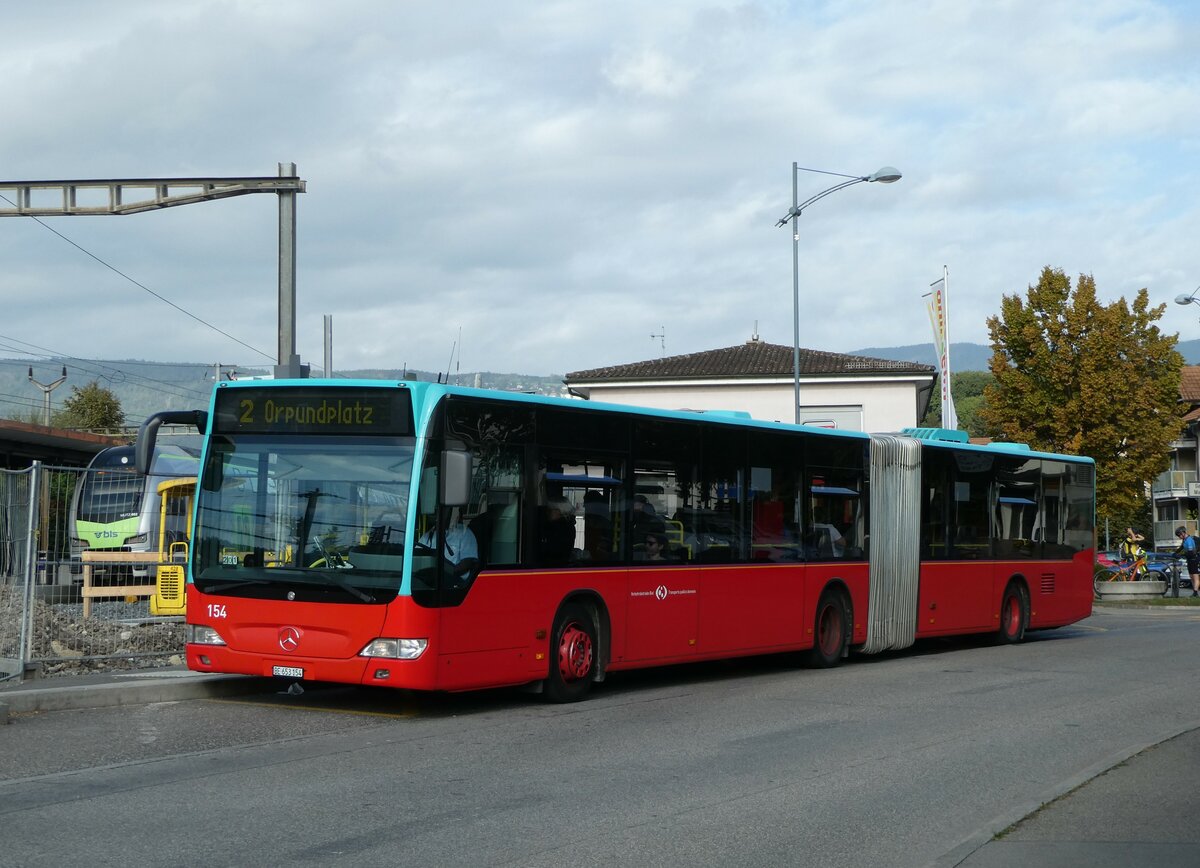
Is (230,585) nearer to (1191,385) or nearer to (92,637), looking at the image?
(92,637)

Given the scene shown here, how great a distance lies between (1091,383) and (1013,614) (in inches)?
938

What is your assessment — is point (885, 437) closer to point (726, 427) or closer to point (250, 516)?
point (726, 427)

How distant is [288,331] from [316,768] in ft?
38.6

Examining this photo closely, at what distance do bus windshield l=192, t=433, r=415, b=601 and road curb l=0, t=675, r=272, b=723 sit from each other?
1164 millimetres

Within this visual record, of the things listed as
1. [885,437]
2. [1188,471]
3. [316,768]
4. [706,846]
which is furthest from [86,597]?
[1188,471]

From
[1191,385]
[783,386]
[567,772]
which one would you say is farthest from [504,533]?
[1191,385]

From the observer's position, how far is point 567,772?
932cm

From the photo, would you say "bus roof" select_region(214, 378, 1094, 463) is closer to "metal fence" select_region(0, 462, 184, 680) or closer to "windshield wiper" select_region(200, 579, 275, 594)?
"windshield wiper" select_region(200, 579, 275, 594)

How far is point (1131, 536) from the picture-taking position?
41750mm

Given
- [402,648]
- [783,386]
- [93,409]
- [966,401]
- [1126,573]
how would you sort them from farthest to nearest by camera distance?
[966,401], [93,409], [783,386], [1126,573], [402,648]

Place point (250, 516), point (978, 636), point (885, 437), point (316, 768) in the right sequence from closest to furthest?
point (316, 768), point (250, 516), point (885, 437), point (978, 636)

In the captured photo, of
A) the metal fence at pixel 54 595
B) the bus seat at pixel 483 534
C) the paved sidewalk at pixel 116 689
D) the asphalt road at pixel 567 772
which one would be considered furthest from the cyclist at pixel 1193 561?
the metal fence at pixel 54 595

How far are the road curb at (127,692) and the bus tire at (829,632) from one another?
6.98 m

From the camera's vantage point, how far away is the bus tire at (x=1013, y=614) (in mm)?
21859
